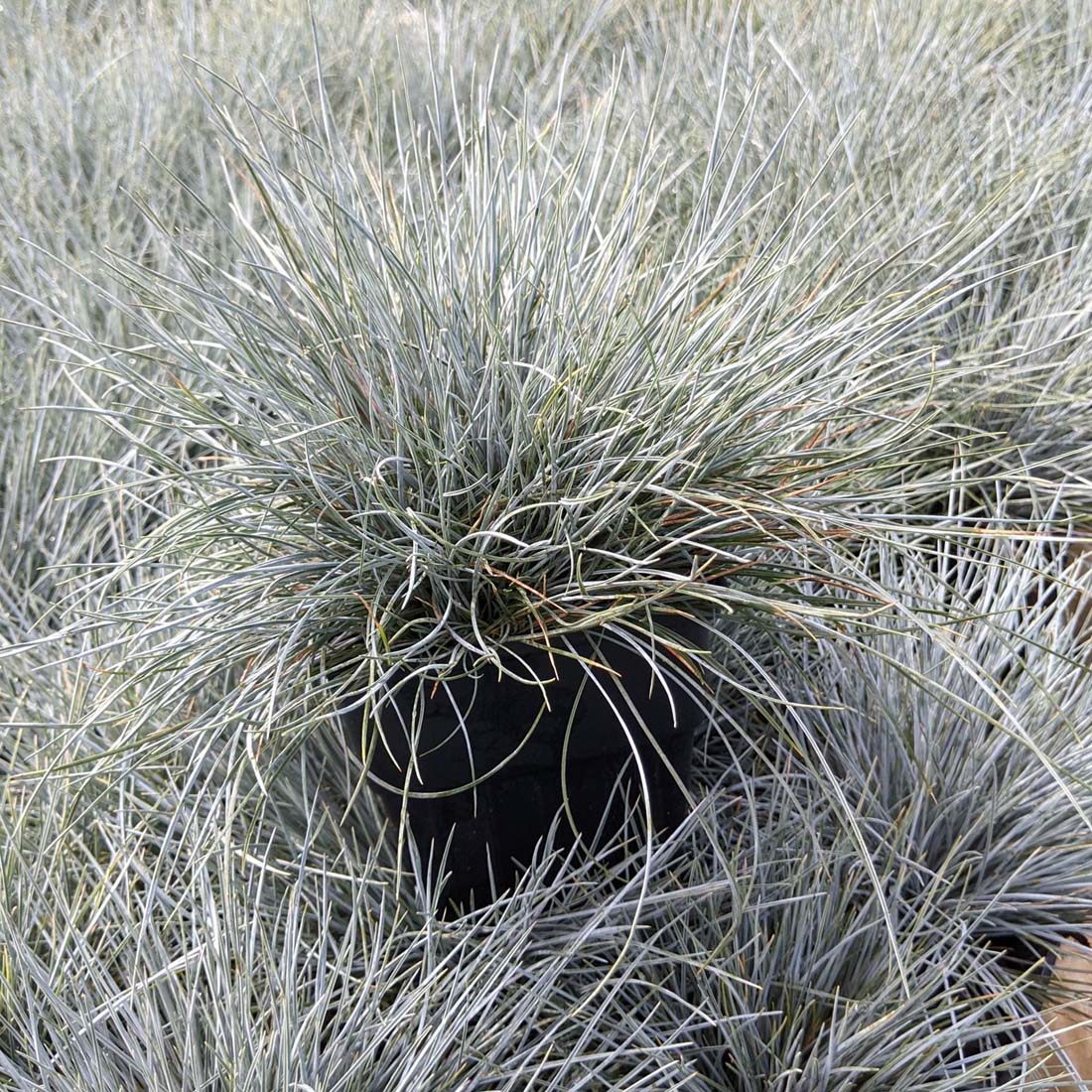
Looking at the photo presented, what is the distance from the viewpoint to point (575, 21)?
144 inches

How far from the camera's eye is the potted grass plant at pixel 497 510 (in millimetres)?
1295

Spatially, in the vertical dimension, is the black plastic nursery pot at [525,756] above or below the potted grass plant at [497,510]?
below

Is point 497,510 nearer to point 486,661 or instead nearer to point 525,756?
point 486,661

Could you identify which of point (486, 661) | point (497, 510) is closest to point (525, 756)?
point (486, 661)

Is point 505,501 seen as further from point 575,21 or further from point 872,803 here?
point 575,21

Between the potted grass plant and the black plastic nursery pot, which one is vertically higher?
the potted grass plant

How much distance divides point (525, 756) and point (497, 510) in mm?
293

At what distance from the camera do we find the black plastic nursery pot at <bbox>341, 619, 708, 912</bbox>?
1300 mm

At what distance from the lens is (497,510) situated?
4.50 feet

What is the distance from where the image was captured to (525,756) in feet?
4.41

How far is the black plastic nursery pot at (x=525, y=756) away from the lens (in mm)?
1300

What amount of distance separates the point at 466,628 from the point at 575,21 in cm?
292

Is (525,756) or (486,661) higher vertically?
(486,661)

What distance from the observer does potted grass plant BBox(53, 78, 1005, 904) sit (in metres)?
1.29
